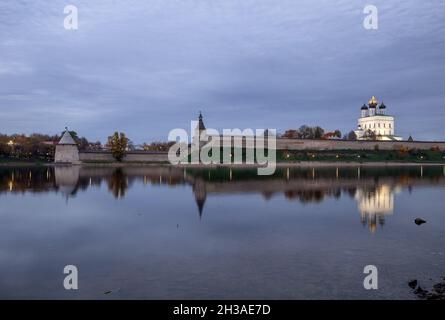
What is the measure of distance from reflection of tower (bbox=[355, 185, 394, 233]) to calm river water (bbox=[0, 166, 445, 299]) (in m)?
0.10

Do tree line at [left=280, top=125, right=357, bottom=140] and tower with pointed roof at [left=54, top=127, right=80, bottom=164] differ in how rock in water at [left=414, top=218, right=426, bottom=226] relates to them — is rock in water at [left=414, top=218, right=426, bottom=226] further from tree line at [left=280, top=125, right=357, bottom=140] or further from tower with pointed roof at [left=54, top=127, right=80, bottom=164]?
tree line at [left=280, top=125, right=357, bottom=140]

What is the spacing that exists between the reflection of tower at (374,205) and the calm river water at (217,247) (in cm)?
10

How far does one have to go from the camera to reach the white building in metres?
113

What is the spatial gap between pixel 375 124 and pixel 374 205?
334 ft

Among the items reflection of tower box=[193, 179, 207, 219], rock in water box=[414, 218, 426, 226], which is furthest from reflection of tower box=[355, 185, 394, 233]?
reflection of tower box=[193, 179, 207, 219]

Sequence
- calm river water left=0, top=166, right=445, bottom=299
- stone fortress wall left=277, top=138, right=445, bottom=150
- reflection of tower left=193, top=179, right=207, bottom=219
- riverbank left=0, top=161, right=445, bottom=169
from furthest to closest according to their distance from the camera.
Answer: stone fortress wall left=277, top=138, right=445, bottom=150
riverbank left=0, top=161, right=445, bottom=169
reflection of tower left=193, top=179, right=207, bottom=219
calm river water left=0, top=166, right=445, bottom=299

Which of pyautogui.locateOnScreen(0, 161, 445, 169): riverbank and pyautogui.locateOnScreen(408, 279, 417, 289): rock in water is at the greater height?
pyautogui.locateOnScreen(0, 161, 445, 169): riverbank

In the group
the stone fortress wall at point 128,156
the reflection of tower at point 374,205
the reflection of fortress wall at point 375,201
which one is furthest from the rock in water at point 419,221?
the stone fortress wall at point 128,156

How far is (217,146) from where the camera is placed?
79.4 metres

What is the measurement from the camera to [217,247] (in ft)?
40.1

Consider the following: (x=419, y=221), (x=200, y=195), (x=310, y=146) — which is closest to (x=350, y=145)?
(x=310, y=146)

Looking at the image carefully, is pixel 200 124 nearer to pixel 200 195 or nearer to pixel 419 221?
pixel 200 195

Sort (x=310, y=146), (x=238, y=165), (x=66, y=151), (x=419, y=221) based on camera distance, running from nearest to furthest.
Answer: (x=419, y=221) < (x=238, y=165) < (x=66, y=151) < (x=310, y=146)
